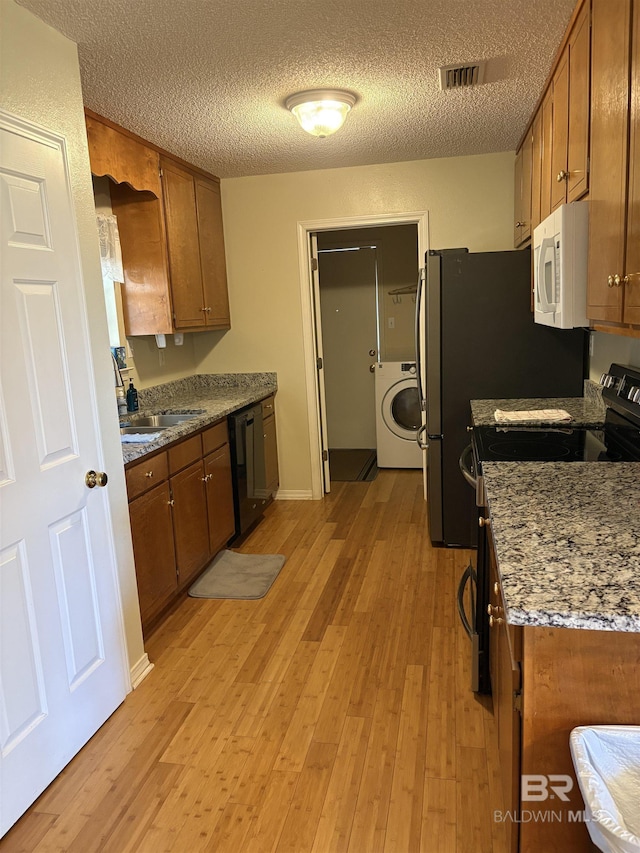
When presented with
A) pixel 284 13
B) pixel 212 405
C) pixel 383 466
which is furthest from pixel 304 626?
pixel 383 466

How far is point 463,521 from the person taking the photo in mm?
Answer: 3502

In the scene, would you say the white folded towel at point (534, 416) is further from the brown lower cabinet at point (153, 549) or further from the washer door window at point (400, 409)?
the washer door window at point (400, 409)

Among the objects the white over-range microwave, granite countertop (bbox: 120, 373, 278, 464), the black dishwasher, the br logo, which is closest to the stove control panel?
the white over-range microwave

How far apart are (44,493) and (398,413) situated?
378 cm

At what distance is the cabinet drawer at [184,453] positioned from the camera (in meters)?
2.88

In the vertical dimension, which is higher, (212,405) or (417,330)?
(417,330)

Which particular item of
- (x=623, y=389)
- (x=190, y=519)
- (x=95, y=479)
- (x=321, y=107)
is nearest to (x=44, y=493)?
(x=95, y=479)

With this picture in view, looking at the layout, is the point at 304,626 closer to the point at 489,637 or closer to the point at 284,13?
the point at 489,637

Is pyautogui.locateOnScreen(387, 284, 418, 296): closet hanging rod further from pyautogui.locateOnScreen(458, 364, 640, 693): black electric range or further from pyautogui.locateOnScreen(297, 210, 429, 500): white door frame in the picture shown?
pyautogui.locateOnScreen(458, 364, 640, 693): black electric range

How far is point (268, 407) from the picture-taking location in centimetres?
436

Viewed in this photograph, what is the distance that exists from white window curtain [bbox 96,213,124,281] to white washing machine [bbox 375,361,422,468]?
2.57 meters

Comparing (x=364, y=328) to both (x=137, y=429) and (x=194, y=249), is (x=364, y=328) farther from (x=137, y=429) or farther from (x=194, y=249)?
(x=137, y=429)

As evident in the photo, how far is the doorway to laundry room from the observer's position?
5508mm

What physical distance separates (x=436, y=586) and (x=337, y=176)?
276 centimetres
